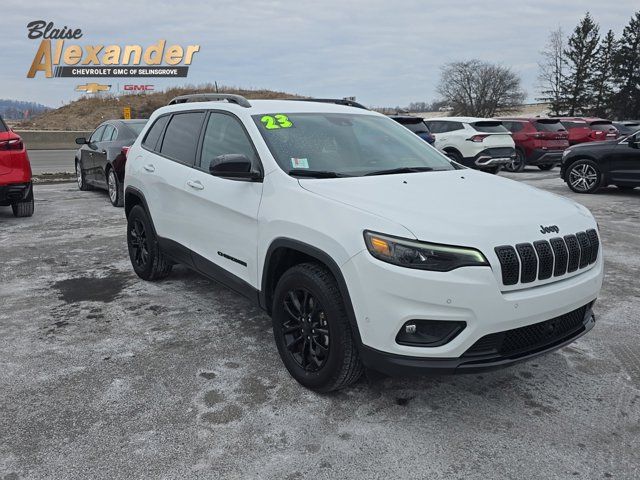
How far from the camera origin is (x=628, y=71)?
56781 mm

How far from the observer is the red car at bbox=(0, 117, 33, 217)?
26.0 feet

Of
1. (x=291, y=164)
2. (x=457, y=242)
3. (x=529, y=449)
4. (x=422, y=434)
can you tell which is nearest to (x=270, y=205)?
(x=291, y=164)

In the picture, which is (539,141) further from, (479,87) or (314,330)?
(479,87)

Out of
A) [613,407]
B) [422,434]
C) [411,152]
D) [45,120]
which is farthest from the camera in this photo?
[45,120]

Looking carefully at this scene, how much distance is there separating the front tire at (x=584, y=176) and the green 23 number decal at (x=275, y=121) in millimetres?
9844

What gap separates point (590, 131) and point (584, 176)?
28.4 feet

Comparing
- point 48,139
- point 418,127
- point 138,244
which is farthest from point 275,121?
point 48,139

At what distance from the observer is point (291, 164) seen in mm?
3561

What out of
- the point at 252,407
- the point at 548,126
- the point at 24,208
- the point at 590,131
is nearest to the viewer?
the point at 252,407

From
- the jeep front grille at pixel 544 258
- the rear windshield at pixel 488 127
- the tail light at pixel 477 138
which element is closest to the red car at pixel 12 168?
the jeep front grille at pixel 544 258

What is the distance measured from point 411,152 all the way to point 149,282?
299 centimetres

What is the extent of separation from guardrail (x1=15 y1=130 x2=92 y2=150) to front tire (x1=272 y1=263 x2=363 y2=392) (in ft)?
97.2

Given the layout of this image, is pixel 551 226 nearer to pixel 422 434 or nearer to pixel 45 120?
pixel 422 434

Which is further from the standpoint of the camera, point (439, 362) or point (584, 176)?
point (584, 176)
